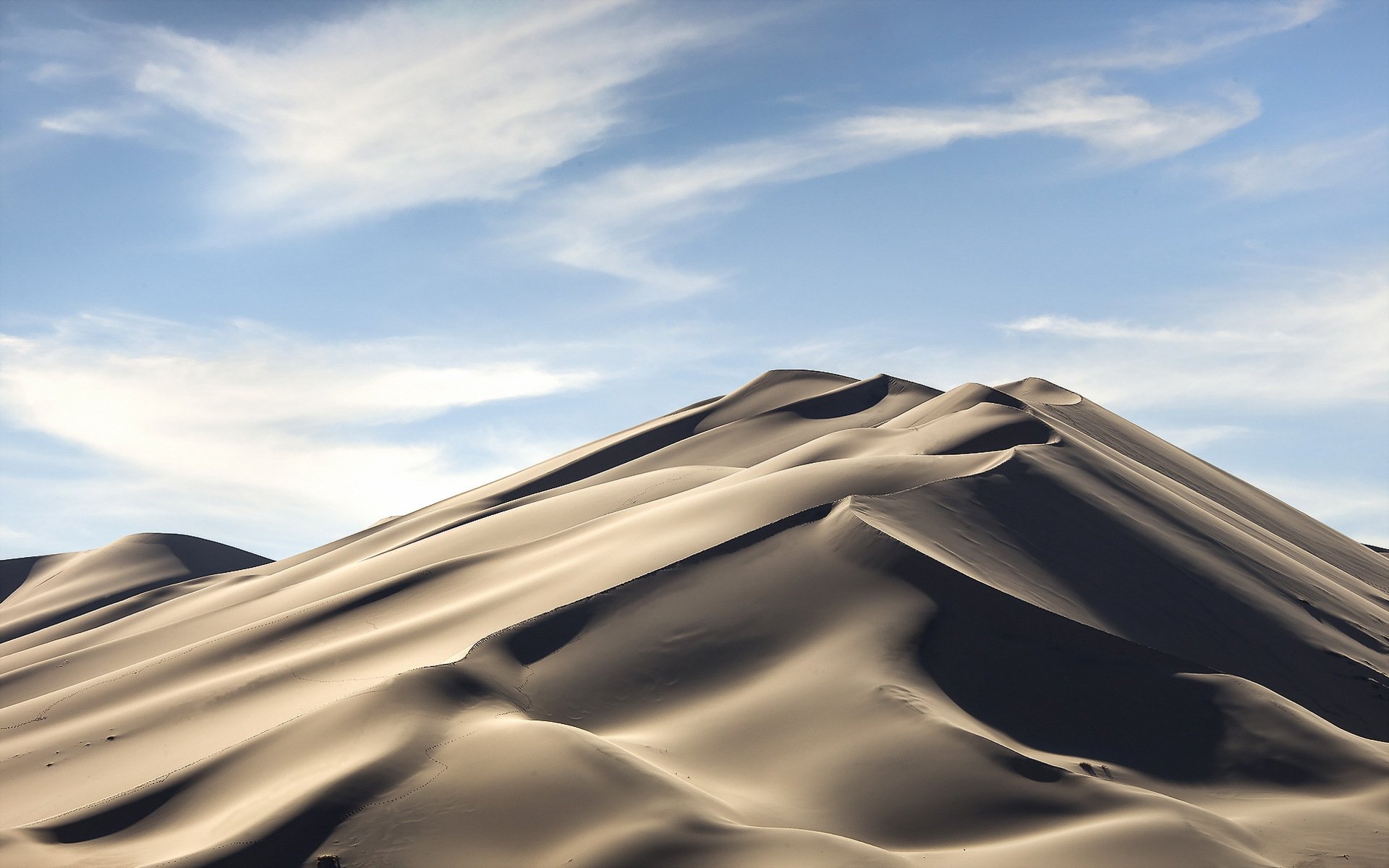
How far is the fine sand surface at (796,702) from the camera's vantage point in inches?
523

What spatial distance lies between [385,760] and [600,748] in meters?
2.65

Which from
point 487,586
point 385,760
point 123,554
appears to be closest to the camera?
point 385,760

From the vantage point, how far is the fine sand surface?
13281mm

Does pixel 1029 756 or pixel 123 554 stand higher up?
pixel 123 554

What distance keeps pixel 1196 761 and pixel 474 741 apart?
947 cm

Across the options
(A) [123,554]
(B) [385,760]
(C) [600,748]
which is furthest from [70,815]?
(A) [123,554]

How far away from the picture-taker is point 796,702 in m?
16.3

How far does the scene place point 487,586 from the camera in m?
23.7

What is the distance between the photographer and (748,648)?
59.0ft

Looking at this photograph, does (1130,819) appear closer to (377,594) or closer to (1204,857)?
(1204,857)

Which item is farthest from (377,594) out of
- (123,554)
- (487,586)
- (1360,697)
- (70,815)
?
(123,554)

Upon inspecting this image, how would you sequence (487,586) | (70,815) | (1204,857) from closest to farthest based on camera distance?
(1204,857), (70,815), (487,586)

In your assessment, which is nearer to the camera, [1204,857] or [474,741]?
[1204,857]

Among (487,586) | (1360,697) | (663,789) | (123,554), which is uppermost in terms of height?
(123,554)
